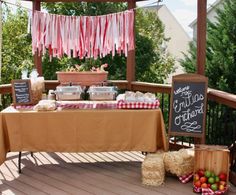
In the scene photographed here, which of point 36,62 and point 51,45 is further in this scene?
point 36,62

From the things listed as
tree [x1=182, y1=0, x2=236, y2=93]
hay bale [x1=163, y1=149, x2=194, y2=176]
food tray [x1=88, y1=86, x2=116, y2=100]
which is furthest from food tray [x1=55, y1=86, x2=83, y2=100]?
tree [x1=182, y1=0, x2=236, y2=93]

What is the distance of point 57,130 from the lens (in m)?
3.95

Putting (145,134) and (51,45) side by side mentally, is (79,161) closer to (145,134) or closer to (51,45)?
(145,134)

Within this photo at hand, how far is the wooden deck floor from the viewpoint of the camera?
365 centimetres

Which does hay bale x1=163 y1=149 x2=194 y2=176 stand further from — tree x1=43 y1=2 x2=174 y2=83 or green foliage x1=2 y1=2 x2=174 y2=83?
tree x1=43 y1=2 x2=174 y2=83

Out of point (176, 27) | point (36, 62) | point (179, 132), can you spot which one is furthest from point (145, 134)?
point (176, 27)

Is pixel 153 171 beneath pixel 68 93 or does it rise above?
beneath

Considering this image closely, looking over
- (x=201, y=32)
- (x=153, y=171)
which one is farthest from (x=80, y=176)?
(x=201, y=32)

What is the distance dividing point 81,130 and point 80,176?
52 centimetres

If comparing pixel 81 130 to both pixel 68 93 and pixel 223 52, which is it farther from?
pixel 223 52

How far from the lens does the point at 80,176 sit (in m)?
4.06

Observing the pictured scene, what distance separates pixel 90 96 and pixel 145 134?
0.86 meters

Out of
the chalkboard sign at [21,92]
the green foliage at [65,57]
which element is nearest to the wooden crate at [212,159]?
the chalkboard sign at [21,92]

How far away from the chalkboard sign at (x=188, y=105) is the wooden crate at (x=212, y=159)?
1.94 feet
